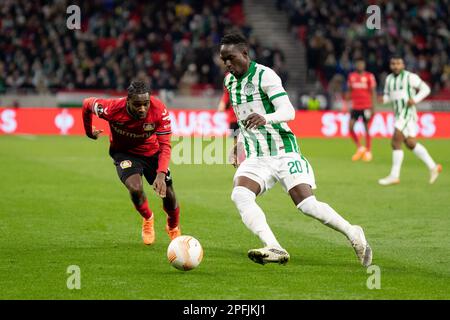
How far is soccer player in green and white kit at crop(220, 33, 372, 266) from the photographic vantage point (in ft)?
26.1

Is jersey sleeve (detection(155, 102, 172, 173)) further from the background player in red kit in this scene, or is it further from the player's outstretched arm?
the background player in red kit

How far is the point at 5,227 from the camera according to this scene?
1061 cm

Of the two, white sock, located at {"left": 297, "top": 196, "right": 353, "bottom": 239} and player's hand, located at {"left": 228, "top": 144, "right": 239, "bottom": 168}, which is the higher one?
player's hand, located at {"left": 228, "top": 144, "right": 239, "bottom": 168}

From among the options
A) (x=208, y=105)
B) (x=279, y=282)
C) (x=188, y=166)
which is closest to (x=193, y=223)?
(x=279, y=282)

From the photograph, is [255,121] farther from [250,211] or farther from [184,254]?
[184,254]

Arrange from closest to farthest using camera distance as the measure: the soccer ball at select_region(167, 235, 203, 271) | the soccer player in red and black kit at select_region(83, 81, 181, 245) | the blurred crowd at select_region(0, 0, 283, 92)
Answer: the soccer ball at select_region(167, 235, 203, 271)
the soccer player in red and black kit at select_region(83, 81, 181, 245)
the blurred crowd at select_region(0, 0, 283, 92)

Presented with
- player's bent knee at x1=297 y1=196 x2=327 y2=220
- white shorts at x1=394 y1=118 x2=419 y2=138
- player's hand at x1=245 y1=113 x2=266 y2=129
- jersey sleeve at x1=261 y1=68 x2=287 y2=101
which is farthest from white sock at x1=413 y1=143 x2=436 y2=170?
player's hand at x1=245 y1=113 x2=266 y2=129

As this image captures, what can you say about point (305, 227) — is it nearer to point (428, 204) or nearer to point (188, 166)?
point (428, 204)

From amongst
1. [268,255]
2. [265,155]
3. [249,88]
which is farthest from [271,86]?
[268,255]

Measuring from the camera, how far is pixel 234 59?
796 centimetres

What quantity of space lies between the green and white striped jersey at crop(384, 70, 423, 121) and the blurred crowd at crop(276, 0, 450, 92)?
14.7 m

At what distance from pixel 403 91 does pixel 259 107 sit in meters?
8.56

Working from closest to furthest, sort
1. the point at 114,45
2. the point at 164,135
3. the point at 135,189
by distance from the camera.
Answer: the point at 164,135, the point at 135,189, the point at 114,45

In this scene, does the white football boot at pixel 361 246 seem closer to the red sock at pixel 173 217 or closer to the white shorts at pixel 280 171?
the white shorts at pixel 280 171
